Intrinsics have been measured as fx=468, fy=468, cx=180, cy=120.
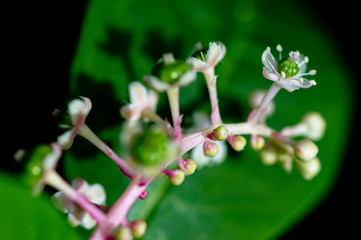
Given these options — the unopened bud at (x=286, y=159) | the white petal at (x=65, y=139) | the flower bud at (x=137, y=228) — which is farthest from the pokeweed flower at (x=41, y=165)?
the unopened bud at (x=286, y=159)

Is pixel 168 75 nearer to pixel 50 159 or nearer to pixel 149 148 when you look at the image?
pixel 149 148

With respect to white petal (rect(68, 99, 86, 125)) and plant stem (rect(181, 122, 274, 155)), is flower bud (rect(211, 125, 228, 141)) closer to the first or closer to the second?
plant stem (rect(181, 122, 274, 155))

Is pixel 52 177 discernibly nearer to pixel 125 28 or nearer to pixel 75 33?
pixel 125 28

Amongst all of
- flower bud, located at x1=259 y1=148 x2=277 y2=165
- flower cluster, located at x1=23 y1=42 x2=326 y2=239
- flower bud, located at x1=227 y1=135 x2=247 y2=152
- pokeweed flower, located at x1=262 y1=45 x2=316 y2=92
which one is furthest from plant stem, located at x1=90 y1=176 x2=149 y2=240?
flower bud, located at x1=259 y1=148 x2=277 y2=165

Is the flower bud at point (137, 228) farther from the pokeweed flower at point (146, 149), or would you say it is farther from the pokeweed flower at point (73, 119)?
the pokeweed flower at point (73, 119)

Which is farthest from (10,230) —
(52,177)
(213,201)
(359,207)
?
(359,207)

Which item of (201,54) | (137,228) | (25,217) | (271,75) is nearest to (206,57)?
(201,54)
